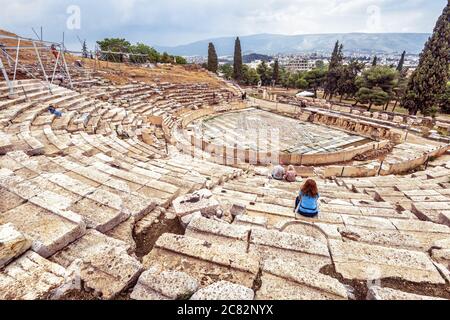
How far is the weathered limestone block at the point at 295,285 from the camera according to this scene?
2070 mm

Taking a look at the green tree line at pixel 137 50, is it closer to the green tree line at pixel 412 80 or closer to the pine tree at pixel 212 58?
the pine tree at pixel 212 58

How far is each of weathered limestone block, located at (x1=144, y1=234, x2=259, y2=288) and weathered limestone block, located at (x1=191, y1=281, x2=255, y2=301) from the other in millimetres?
276

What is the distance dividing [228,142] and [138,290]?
16.1 meters

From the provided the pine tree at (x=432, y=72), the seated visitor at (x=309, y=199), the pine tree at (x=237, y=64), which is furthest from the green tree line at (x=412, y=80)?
the seated visitor at (x=309, y=199)

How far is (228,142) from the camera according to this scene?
58.7ft

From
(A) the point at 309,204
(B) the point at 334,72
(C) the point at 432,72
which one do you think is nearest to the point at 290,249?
(A) the point at 309,204

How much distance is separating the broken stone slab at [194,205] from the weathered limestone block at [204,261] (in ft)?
3.24

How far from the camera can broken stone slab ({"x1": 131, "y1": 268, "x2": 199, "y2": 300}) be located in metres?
1.93

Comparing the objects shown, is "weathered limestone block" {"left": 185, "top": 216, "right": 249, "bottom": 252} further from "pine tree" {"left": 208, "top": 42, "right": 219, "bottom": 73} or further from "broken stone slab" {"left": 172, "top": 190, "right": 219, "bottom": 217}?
"pine tree" {"left": 208, "top": 42, "right": 219, "bottom": 73}

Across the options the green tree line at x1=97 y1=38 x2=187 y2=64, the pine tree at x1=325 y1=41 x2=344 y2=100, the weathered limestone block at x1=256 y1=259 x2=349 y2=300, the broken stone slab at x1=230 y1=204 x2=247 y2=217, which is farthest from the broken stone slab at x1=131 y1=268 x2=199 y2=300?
the green tree line at x1=97 y1=38 x2=187 y2=64
